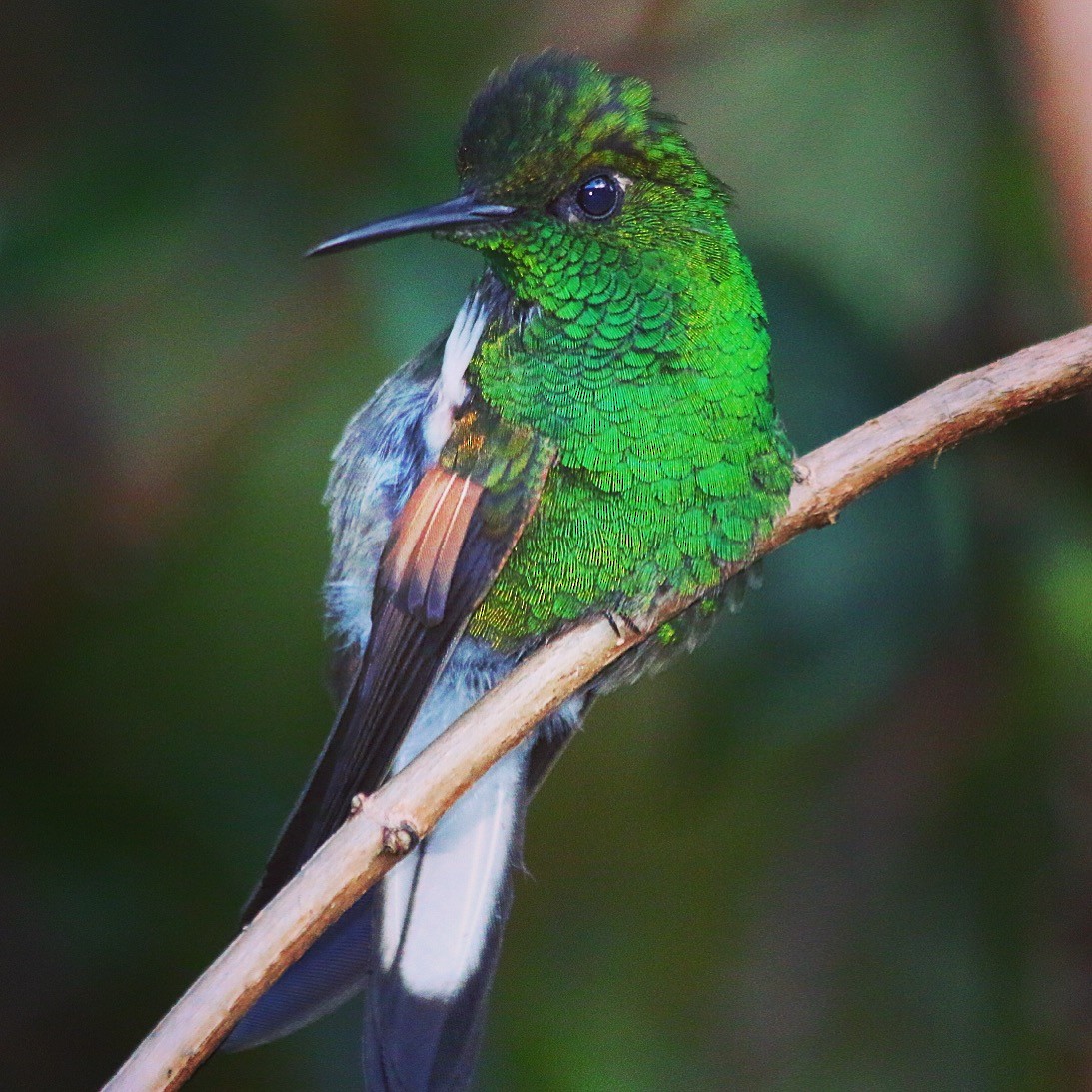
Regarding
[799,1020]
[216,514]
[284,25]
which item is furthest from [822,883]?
[284,25]

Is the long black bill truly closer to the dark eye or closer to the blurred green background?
the dark eye

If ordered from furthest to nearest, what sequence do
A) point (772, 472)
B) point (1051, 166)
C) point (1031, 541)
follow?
1. point (1031, 541)
2. point (1051, 166)
3. point (772, 472)

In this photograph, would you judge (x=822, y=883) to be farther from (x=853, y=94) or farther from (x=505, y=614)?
(x=853, y=94)

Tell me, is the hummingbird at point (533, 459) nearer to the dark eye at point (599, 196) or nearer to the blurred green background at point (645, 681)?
the dark eye at point (599, 196)

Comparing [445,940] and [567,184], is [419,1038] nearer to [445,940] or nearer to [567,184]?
[445,940]

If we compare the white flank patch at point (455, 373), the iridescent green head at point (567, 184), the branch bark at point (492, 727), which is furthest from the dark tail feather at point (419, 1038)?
the iridescent green head at point (567, 184)

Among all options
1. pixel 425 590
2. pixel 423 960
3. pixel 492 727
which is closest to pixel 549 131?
pixel 425 590
